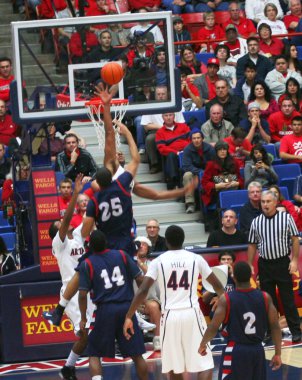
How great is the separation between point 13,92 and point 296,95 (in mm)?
6953

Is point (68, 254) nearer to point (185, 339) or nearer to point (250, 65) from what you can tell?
point (185, 339)

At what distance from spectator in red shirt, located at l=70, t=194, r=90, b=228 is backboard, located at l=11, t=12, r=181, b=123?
1.40 metres

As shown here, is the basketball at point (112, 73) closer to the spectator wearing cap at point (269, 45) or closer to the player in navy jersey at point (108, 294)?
the player in navy jersey at point (108, 294)

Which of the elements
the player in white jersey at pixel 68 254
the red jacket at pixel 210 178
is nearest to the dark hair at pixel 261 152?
the red jacket at pixel 210 178

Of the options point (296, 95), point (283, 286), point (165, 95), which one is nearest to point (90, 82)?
point (165, 95)

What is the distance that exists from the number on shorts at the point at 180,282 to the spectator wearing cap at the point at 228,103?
27.0ft

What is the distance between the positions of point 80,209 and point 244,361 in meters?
5.36

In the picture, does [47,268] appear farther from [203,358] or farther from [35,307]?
[203,358]

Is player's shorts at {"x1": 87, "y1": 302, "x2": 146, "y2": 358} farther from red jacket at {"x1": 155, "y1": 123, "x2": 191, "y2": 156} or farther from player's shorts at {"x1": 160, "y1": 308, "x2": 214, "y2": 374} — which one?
red jacket at {"x1": 155, "y1": 123, "x2": 191, "y2": 156}

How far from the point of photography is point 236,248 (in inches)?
634

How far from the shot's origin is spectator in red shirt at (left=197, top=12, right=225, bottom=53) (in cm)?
2242

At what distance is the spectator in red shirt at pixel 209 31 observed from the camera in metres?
22.4

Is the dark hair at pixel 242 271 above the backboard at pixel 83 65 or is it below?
below

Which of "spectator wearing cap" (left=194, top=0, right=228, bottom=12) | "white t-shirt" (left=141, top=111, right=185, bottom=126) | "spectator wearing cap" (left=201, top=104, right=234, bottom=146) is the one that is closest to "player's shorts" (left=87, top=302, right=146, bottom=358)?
"spectator wearing cap" (left=201, top=104, right=234, bottom=146)
